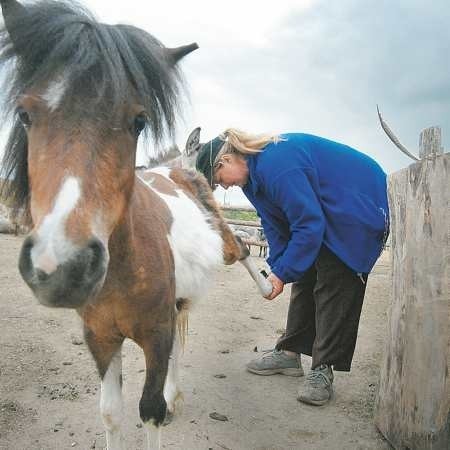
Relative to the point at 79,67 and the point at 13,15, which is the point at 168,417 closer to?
the point at 79,67

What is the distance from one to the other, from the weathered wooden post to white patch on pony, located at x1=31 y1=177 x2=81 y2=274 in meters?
1.63

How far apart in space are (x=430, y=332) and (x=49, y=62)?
1.99m

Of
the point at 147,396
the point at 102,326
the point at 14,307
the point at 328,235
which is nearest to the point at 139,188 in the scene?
the point at 102,326

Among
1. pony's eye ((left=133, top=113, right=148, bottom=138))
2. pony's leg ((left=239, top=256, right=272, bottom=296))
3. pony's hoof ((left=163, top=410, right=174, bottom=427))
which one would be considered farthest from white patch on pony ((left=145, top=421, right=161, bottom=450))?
pony's eye ((left=133, top=113, right=148, bottom=138))

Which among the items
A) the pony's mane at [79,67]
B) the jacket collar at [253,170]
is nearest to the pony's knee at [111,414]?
the pony's mane at [79,67]

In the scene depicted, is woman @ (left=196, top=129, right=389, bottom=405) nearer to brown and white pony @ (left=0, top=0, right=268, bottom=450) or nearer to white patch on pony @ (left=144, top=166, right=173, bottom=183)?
white patch on pony @ (left=144, top=166, right=173, bottom=183)

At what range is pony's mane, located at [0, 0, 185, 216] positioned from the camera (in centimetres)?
138

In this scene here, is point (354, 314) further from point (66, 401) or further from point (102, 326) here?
point (66, 401)

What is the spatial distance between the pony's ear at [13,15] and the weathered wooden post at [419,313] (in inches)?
72.2

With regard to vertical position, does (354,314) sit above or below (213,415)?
above

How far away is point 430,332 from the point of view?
6.64 feet

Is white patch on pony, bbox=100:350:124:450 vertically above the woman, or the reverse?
the woman

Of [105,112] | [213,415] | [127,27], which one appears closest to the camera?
[105,112]

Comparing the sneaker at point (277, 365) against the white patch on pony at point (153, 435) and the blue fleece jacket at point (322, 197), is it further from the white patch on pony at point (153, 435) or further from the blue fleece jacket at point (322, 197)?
the white patch on pony at point (153, 435)
